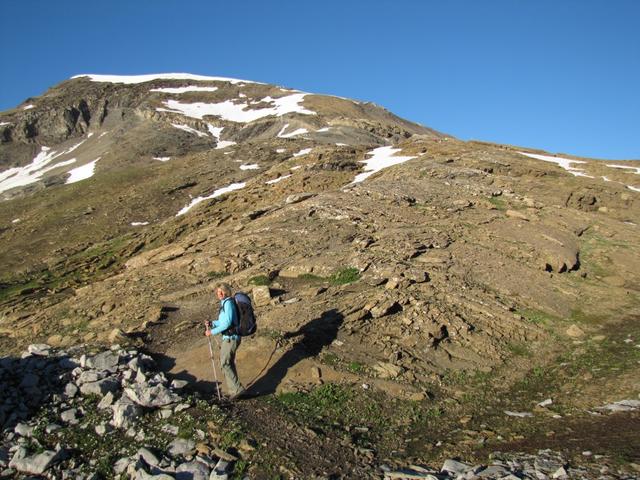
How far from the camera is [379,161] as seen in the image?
1515 inches

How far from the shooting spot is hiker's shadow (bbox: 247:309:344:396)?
1033 centimetres

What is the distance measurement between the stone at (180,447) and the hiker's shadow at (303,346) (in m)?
2.26

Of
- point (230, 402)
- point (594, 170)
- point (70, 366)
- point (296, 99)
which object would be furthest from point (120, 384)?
point (296, 99)

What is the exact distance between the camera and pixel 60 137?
9325 centimetres

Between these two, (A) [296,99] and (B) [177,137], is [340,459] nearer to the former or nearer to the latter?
(B) [177,137]

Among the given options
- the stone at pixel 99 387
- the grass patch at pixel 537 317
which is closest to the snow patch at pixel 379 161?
the grass patch at pixel 537 317

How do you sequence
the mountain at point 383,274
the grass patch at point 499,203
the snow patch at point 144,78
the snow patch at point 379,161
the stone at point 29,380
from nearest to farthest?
the stone at point 29,380 → the mountain at point 383,274 → the grass patch at point 499,203 → the snow patch at point 379,161 → the snow patch at point 144,78

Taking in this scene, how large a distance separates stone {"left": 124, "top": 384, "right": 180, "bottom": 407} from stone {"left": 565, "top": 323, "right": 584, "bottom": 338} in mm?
11250

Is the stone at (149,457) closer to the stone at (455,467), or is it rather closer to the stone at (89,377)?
the stone at (89,377)

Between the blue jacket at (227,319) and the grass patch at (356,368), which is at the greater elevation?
the blue jacket at (227,319)

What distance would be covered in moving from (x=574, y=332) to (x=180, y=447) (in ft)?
38.2

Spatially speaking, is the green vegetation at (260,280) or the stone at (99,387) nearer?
the stone at (99,387)

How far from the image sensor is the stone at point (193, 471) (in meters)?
7.01

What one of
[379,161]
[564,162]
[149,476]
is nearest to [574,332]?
[149,476]
